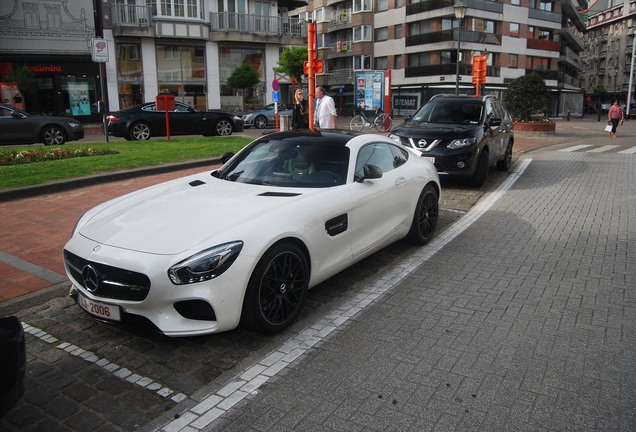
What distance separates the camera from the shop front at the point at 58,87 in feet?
100

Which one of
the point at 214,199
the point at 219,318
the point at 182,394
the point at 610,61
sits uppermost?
the point at 610,61

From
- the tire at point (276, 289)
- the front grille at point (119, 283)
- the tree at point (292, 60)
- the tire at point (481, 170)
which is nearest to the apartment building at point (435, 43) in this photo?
the tree at point (292, 60)

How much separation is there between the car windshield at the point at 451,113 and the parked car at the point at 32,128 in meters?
11.2

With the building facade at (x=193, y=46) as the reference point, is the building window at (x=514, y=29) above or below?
above

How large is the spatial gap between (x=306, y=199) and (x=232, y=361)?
4.89 feet

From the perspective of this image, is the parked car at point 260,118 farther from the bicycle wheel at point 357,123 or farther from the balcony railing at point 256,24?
the balcony railing at point 256,24

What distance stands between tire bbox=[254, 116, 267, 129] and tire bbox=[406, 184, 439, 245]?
22.9 m

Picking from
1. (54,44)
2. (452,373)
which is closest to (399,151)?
(452,373)

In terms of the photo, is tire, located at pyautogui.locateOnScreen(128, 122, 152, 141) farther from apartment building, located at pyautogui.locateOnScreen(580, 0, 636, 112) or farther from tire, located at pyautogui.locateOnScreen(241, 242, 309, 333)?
apartment building, located at pyautogui.locateOnScreen(580, 0, 636, 112)

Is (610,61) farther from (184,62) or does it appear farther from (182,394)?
(182,394)

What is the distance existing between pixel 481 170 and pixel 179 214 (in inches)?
303

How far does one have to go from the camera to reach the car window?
5.45 m

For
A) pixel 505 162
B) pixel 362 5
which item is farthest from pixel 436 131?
pixel 362 5

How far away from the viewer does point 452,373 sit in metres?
3.49
